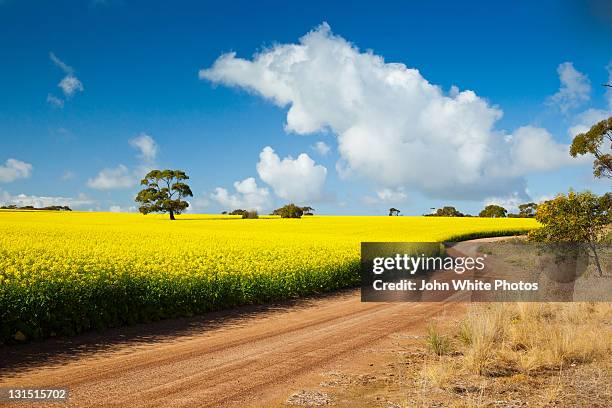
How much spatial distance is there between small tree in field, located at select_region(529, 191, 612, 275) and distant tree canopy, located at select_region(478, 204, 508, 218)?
94.4 meters

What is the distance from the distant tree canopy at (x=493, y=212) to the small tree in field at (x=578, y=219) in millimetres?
94372

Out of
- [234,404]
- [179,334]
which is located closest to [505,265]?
[179,334]

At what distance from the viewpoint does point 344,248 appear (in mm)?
27766

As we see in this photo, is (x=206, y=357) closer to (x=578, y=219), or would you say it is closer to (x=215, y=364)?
(x=215, y=364)

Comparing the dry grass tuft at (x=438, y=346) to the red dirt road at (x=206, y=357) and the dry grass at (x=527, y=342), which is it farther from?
the red dirt road at (x=206, y=357)

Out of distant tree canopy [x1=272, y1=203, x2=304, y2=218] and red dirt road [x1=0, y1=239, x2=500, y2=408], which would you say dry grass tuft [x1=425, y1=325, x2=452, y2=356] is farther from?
distant tree canopy [x1=272, y1=203, x2=304, y2=218]

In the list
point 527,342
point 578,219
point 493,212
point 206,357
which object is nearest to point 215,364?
point 206,357

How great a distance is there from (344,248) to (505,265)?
965 centimetres

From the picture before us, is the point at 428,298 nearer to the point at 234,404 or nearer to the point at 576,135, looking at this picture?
the point at 234,404

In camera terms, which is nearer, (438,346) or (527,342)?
(438,346)

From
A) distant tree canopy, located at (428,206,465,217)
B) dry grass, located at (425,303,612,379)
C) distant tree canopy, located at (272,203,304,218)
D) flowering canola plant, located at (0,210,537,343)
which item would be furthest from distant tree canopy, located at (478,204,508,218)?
dry grass, located at (425,303,612,379)

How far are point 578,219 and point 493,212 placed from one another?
95714 millimetres

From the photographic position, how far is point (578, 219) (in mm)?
18078

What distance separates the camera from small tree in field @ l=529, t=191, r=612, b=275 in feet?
59.6
